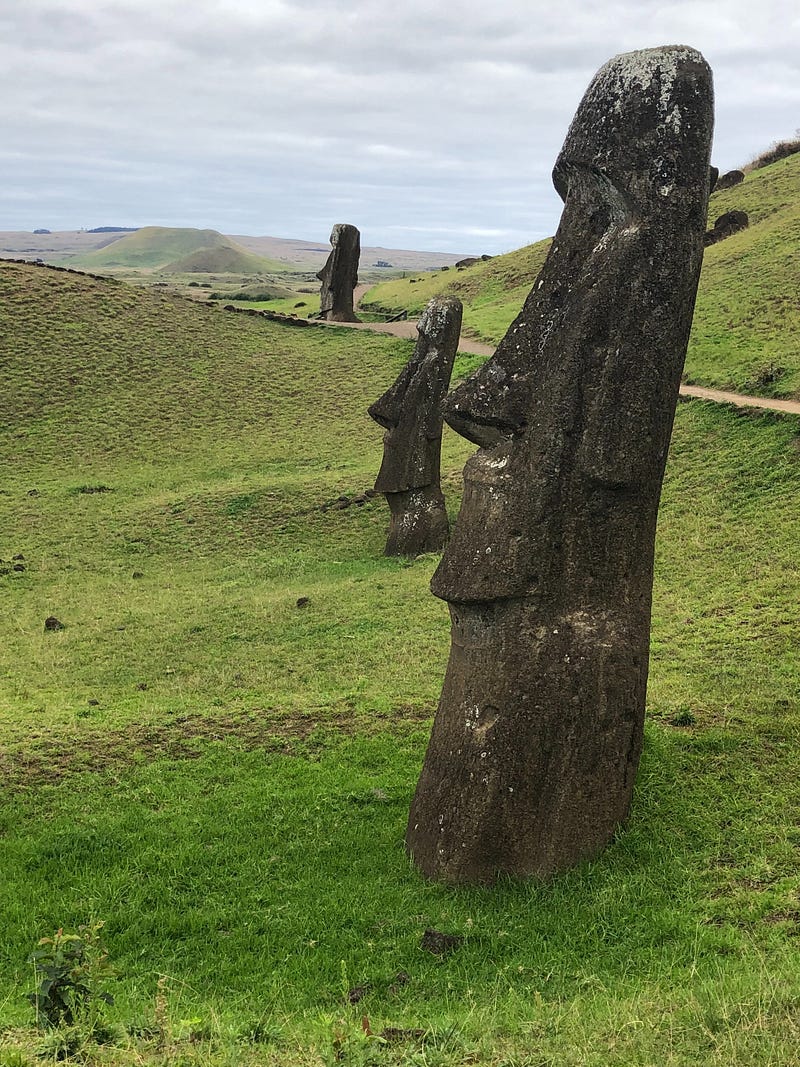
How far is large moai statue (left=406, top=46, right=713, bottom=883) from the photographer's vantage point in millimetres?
6234

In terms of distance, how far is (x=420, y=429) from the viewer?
686 inches

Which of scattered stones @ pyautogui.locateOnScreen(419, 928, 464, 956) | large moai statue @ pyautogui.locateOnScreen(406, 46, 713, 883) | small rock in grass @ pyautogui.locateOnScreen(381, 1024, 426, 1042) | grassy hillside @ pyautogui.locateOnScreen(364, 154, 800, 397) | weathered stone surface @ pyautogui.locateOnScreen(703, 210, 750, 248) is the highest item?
weathered stone surface @ pyautogui.locateOnScreen(703, 210, 750, 248)

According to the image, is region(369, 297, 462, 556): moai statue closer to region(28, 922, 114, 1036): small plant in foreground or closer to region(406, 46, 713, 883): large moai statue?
region(406, 46, 713, 883): large moai statue

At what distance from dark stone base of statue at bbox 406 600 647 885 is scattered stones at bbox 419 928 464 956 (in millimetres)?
690

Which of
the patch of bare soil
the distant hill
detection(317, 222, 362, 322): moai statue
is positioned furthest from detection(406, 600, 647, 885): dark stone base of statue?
the distant hill

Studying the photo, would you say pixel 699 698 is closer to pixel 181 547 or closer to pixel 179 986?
pixel 179 986

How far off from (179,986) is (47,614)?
1078cm

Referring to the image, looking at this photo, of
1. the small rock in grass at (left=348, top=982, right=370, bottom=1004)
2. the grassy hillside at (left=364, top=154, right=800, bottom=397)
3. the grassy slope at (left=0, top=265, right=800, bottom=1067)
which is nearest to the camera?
the grassy slope at (left=0, top=265, right=800, bottom=1067)

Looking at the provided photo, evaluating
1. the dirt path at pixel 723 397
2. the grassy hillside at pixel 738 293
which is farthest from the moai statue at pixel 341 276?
the dirt path at pixel 723 397

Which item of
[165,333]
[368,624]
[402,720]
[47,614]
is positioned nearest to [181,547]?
[47,614]

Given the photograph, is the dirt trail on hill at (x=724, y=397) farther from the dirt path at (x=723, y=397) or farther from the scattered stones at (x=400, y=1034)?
the scattered stones at (x=400, y=1034)

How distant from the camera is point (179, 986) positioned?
5.52m

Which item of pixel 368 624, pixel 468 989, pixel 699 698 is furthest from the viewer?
pixel 368 624

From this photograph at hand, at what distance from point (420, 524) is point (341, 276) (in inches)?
989
